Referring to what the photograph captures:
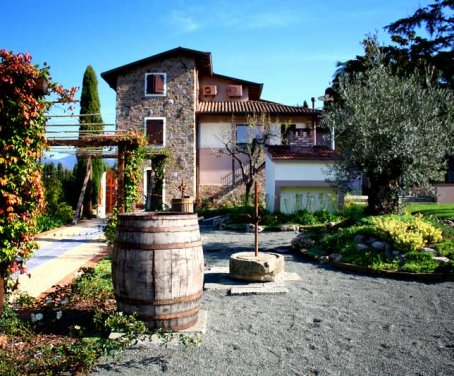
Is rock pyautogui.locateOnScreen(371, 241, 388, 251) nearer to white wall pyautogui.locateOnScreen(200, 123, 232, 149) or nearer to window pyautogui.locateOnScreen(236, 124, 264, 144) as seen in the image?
Result: window pyautogui.locateOnScreen(236, 124, 264, 144)

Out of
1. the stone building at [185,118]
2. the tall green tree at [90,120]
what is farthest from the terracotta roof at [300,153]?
the tall green tree at [90,120]

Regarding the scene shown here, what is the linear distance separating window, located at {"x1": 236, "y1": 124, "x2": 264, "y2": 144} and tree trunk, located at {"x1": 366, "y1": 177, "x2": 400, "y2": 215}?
11110mm

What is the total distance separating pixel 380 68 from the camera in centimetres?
1062

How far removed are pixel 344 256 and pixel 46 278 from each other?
5732 mm

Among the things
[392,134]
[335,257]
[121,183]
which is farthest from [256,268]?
[121,183]

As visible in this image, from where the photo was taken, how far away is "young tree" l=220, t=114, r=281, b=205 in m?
20.6

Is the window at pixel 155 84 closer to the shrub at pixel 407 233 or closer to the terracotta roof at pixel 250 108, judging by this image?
the terracotta roof at pixel 250 108

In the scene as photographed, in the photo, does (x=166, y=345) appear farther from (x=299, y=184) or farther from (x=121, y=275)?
(x=299, y=184)

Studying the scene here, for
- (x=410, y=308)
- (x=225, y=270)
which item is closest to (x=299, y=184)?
(x=225, y=270)

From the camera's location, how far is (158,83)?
22.5 meters

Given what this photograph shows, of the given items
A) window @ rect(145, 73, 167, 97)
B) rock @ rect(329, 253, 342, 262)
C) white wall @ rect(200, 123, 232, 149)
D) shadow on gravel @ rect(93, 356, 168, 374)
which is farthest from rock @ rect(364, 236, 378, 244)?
window @ rect(145, 73, 167, 97)

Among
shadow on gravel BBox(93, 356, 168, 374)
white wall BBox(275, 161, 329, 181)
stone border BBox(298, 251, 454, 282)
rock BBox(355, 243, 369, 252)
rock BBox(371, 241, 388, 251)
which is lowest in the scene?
shadow on gravel BBox(93, 356, 168, 374)

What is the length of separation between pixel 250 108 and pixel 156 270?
20.0 metres

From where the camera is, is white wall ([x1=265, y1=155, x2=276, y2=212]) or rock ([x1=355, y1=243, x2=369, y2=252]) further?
white wall ([x1=265, y1=155, x2=276, y2=212])
